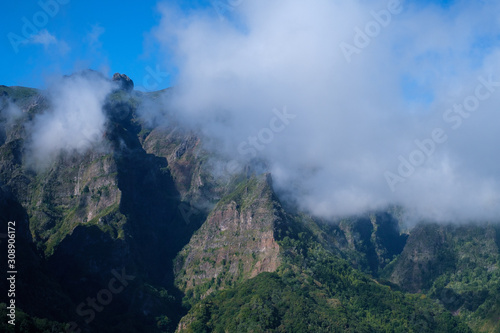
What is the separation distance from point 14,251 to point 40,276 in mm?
15764

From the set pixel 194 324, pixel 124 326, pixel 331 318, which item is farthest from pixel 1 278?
pixel 331 318

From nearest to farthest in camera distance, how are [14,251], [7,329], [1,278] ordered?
[7,329] → [1,278] → [14,251]

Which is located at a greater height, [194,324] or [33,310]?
[33,310]

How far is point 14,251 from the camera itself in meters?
177

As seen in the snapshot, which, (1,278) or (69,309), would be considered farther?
(69,309)

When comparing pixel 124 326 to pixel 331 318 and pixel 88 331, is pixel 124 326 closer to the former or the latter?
pixel 88 331

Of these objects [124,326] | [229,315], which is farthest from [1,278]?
[229,315]

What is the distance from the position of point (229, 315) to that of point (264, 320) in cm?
1873

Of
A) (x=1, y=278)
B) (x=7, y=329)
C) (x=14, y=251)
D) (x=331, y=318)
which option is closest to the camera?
(x=7, y=329)

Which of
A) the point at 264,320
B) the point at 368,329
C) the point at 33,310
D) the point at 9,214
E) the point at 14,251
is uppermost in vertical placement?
the point at 9,214

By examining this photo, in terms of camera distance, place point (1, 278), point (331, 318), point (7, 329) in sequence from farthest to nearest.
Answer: point (331, 318)
point (1, 278)
point (7, 329)

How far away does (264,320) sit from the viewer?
184 meters

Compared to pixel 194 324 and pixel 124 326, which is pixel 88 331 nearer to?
pixel 124 326

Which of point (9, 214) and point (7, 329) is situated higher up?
point (9, 214)
